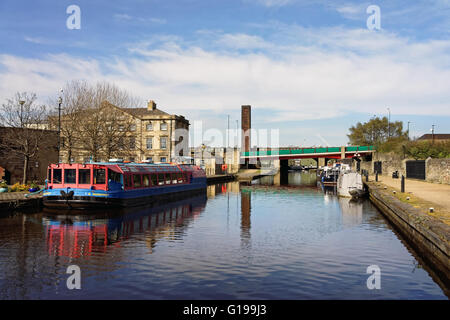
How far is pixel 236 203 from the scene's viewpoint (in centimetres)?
3522

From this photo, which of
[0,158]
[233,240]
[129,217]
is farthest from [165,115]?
[233,240]

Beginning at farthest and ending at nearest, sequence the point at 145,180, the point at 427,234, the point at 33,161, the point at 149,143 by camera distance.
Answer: the point at 149,143 < the point at 33,161 < the point at 145,180 < the point at 427,234

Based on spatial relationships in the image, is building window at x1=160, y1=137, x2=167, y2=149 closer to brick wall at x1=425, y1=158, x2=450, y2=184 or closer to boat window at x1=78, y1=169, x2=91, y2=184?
brick wall at x1=425, y1=158, x2=450, y2=184

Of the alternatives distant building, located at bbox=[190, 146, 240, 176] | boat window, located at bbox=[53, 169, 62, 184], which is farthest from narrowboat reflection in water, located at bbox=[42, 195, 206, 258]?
distant building, located at bbox=[190, 146, 240, 176]

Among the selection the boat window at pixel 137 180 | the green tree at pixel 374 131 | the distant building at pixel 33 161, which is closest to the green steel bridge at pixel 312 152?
the green tree at pixel 374 131

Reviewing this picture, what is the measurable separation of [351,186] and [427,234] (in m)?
24.2

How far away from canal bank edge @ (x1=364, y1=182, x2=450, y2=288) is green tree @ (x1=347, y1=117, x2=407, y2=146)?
80684 mm

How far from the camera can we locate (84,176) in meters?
27.5

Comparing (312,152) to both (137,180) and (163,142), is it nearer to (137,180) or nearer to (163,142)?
(163,142)

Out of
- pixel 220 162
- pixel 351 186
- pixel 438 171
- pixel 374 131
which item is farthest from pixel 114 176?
pixel 374 131

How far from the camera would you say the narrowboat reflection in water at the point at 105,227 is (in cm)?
1719

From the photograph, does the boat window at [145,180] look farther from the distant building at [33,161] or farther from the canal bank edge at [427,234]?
the canal bank edge at [427,234]

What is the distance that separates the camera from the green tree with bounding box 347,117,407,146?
97.2 m
